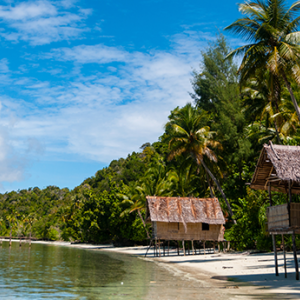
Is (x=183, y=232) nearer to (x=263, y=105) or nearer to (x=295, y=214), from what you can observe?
(x=263, y=105)

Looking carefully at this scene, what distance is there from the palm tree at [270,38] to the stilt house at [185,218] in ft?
34.9

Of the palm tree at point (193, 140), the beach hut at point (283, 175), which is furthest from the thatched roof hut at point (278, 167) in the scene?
the palm tree at point (193, 140)

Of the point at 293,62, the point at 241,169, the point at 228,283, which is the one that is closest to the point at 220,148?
the point at 241,169

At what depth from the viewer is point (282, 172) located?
34.8 feet

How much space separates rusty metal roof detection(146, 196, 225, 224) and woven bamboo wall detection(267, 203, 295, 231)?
1285 centimetres

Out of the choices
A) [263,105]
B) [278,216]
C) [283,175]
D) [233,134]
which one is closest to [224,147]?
[233,134]

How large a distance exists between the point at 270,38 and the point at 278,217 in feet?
30.7

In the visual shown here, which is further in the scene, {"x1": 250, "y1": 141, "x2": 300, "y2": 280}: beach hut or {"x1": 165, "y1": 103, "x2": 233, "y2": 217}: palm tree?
{"x1": 165, "y1": 103, "x2": 233, "y2": 217}: palm tree

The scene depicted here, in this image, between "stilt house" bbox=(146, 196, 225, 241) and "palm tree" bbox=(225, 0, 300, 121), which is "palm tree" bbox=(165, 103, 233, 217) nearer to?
"stilt house" bbox=(146, 196, 225, 241)

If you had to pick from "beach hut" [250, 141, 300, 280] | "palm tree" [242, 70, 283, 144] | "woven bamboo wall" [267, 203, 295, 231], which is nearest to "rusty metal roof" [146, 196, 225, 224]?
"palm tree" [242, 70, 283, 144]

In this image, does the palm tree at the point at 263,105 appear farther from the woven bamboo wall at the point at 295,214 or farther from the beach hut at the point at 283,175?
the woven bamboo wall at the point at 295,214

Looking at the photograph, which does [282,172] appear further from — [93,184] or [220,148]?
[93,184]

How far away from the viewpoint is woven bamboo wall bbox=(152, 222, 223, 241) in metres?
24.9

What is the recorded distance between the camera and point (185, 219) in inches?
971
